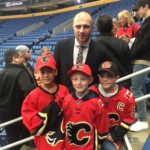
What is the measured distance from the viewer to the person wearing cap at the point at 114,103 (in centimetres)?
200

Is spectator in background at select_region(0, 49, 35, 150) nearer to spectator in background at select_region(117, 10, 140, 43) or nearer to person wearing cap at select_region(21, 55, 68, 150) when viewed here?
person wearing cap at select_region(21, 55, 68, 150)

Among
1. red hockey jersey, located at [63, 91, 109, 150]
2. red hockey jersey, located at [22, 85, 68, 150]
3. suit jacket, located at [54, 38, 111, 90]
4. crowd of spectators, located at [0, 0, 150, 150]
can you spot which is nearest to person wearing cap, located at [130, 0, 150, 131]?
crowd of spectators, located at [0, 0, 150, 150]

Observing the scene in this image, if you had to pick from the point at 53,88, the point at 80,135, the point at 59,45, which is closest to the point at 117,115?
the point at 80,135

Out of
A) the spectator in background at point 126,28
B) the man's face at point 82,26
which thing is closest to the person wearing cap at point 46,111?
the man's face at point 82,26

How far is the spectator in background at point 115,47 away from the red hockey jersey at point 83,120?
59 cm

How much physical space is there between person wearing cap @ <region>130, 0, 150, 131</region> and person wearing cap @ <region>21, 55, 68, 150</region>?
0.98m

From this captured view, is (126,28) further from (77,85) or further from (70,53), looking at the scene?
(77,85)

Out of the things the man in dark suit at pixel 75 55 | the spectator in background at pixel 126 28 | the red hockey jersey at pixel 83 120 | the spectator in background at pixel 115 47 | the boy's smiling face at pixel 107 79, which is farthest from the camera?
the spectator in background at pixel 126 28

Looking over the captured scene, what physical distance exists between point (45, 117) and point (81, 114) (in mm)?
225

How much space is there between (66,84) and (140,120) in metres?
0.89

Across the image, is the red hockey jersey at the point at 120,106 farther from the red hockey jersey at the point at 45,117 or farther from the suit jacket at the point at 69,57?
the red hockey jersey at the point at 45,117

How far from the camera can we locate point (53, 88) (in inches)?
77.2

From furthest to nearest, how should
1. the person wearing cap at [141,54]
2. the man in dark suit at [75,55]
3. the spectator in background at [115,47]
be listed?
1. the person wearing cap at [141,54]
2. the spectator in background at [115,47]
3. the man in dark suit at [75,55]

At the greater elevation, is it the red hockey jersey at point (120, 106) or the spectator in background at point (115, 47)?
the spectator in background at point (115, 47)
